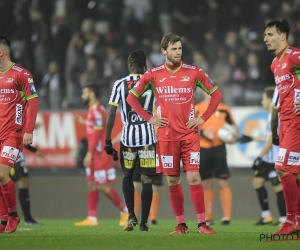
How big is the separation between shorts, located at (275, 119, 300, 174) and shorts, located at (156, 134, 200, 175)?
0.95 meters

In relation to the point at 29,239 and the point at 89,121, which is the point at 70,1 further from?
the point at 29,239

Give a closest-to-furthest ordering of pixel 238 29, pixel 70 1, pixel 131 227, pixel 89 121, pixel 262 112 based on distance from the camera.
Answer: pixel 131 227 → pixel 89 121 → pixel 262 112 → pixel 238 29 → pixel 70 1

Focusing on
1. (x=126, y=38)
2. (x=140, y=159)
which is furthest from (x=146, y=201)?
(x=126, y=38)

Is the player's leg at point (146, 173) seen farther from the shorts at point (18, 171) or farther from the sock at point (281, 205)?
the shorts at point (18, 171)

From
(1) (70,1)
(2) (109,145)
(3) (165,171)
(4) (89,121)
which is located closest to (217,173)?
(4) (89,121)

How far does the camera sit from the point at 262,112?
1662 cm

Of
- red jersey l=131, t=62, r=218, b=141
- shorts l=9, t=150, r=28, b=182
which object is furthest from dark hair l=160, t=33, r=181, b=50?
shorts l=9, t=150, r=28, b=182

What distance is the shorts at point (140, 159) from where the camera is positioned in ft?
35.9

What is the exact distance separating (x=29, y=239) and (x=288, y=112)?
311cm

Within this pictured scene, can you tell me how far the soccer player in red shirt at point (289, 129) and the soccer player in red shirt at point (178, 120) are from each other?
849 mm

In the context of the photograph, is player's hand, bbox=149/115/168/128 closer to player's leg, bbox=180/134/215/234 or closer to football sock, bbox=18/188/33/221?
player's leg, bbox=180/134/215/234

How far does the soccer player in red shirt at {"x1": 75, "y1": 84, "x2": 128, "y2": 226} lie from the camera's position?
14273mm

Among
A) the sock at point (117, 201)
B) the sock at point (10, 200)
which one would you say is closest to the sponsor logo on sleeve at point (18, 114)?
the sock at point (10, 200)

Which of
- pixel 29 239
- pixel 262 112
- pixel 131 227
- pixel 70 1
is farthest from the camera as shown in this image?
pixel 70 1
